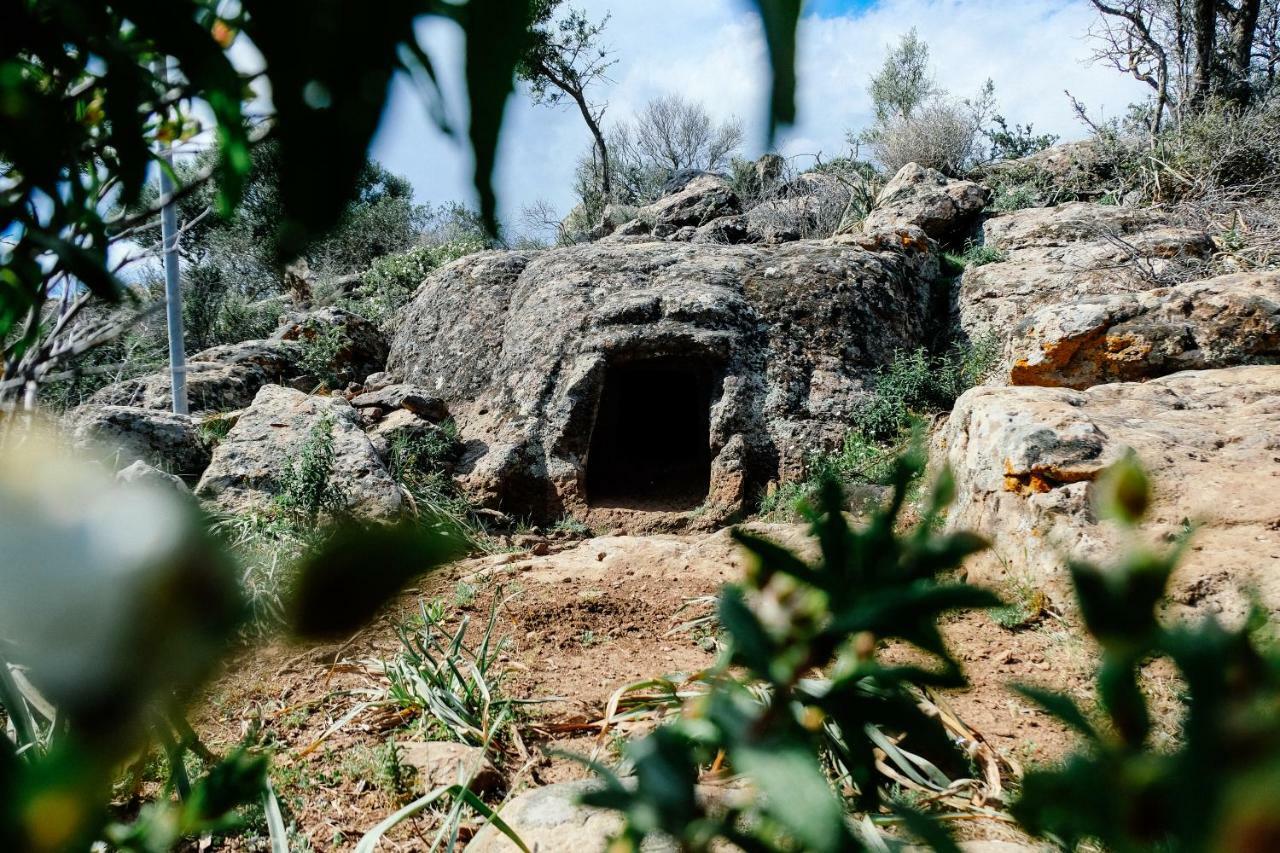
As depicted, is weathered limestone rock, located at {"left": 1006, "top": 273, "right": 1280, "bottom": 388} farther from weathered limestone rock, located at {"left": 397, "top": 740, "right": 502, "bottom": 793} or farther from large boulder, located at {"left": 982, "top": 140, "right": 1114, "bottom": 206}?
large boulder, located at {"left": 982, "top": 140, "right": 1114, "bottom": 206}

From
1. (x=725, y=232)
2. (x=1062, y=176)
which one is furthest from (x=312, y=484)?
(x=1062, y=176)

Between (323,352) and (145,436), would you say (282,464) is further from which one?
(323,352)

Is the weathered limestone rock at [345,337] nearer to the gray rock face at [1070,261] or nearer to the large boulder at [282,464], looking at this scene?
the large boulder at [282,464]

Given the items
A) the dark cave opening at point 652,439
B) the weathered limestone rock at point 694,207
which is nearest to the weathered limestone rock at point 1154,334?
the dark cave opening at point 652,439

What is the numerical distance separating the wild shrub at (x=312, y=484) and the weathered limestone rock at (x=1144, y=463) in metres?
3.69

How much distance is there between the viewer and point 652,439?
9.16m

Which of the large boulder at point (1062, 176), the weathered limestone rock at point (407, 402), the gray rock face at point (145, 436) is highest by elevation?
the large boulder at point (1062, 176)

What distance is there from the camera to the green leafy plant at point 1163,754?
246 mm

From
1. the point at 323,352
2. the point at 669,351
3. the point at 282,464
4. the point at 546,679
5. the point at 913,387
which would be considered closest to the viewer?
the point at 546,679

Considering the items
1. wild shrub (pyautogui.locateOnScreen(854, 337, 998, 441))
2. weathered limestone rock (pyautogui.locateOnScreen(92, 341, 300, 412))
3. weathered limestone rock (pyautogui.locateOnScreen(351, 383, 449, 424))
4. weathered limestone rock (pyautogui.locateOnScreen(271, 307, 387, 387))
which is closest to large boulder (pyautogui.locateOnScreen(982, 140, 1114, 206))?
wild shrub (pyautogui.locateOnScreen(854, 337, 998, 441))

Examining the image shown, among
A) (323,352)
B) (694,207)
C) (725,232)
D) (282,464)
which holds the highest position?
(694,207)

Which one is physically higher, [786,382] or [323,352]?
[323,352]

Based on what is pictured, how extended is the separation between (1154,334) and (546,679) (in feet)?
13.9

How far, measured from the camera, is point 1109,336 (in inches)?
191
